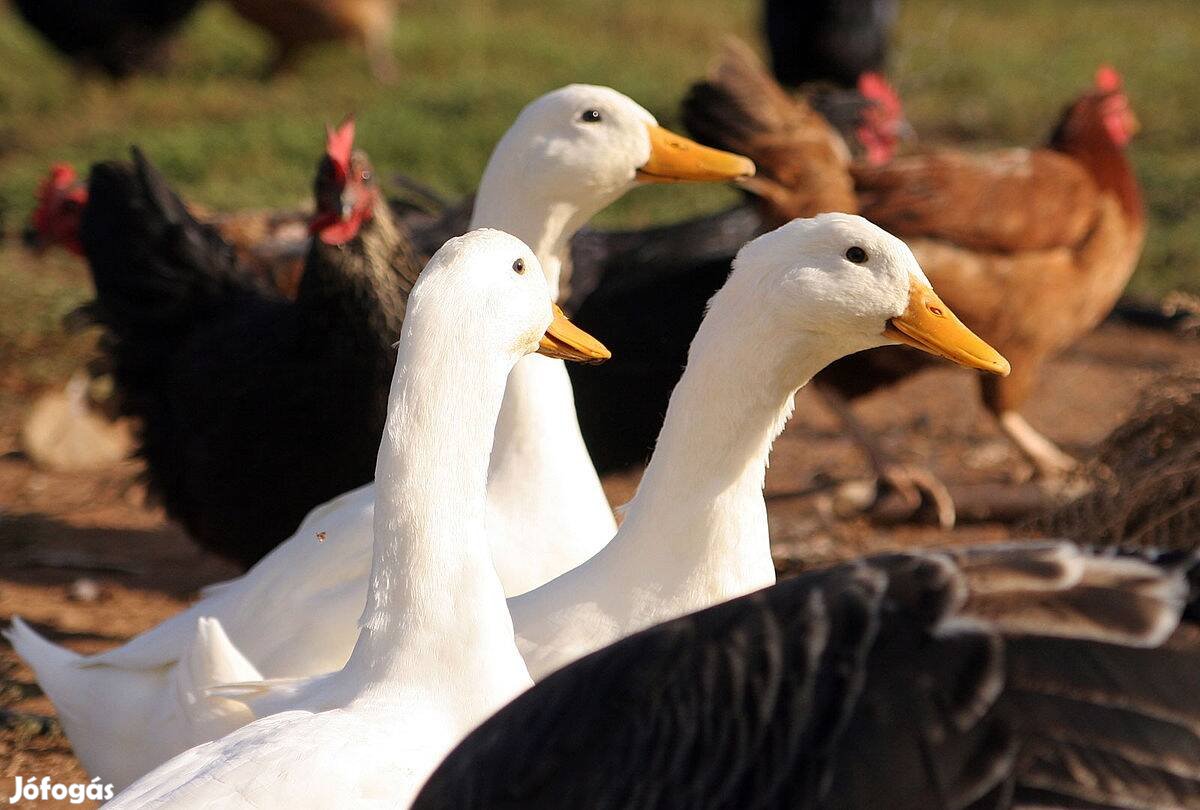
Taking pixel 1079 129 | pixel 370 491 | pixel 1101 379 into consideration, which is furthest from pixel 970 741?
pixel 1101 379

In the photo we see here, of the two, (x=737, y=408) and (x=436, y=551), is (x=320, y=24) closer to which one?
(x=737, y=408)

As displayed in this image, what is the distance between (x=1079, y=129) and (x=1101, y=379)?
3.71 ft

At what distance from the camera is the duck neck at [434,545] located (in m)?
2.41

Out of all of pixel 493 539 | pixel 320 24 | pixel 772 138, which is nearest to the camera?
pixel 493 539

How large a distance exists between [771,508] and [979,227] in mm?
1141

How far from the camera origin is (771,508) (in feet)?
17.4

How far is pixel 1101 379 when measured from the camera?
6480 mm

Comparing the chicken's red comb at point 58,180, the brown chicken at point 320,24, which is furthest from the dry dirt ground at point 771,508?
the brown chicken at point 320,24

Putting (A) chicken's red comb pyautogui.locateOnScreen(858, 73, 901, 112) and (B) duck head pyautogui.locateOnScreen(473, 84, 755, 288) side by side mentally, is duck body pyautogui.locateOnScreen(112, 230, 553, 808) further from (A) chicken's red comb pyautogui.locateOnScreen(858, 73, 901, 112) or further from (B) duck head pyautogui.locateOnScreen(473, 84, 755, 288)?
(A) chicken's red comb pyautogui.locateOnScreen(858, 73, 901, 112)

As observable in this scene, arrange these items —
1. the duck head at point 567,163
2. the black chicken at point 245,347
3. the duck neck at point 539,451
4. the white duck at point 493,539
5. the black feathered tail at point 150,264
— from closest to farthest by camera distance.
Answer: the white duck at point 493,539
the duck neck at point 539,451
the duck head at point 567,163
the black chicken at point 245,347
the black feathered tail at point 150,264

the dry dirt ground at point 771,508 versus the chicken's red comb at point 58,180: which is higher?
the chicken's red comb at point 58,180

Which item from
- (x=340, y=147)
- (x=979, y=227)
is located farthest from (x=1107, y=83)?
(x=340, y=147)

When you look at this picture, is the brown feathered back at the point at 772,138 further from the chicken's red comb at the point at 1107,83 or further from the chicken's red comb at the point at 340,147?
the chicken's red comb at the point at 340,147

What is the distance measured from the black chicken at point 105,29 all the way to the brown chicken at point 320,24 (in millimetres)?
560
